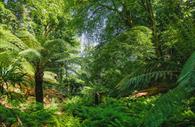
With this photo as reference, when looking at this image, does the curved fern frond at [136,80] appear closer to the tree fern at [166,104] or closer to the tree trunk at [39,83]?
the tree fern at [166,104]

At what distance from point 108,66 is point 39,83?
3165mm

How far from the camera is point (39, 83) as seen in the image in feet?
40.5

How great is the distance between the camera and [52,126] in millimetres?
6996

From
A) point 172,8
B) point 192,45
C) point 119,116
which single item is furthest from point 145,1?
point 119,116

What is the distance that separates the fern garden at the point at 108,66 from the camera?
6.56 m

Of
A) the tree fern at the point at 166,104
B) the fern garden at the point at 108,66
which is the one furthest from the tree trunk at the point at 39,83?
the tree fern at the point at 166,104

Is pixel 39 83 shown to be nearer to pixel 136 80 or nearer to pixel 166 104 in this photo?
pixel 136 80

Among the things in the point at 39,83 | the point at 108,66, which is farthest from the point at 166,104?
the point at 108,66

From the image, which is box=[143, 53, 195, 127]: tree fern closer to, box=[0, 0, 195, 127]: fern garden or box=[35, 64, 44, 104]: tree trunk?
box=[0, 0, 195, 127]: fern garden

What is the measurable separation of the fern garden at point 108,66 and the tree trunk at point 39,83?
0.11 feet

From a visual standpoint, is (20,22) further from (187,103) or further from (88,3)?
(187,103)

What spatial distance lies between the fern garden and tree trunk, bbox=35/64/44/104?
0.11 ft

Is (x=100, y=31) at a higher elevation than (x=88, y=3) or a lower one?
lower

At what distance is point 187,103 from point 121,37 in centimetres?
688
